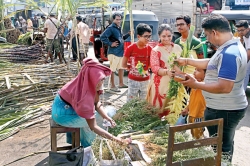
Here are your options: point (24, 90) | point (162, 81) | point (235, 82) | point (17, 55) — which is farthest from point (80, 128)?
point (17, 55)

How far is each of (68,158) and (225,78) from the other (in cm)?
167

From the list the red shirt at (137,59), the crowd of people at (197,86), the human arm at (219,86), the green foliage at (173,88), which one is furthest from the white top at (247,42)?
the human arm at (219,86)

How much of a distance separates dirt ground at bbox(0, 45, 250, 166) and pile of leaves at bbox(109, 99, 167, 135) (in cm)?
113

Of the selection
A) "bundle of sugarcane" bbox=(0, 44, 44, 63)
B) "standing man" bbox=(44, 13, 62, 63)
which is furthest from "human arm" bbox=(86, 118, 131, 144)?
"standing man" bbox=(44, 13, 62, 63)

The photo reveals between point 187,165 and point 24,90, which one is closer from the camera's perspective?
point 187,165

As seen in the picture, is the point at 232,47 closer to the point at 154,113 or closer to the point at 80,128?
the point at 154,113

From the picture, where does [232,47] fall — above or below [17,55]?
above

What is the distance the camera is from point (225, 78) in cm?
256

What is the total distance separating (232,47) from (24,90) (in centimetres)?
434

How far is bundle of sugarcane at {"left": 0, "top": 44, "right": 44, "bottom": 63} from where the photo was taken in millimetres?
8242

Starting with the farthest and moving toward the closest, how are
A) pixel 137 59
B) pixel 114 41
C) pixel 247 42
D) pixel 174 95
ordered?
pixel 114 41, pixel 247 42, pixel 137 59, pixel 174 95

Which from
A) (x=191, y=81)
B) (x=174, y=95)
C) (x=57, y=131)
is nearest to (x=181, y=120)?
(x=174, y=95)

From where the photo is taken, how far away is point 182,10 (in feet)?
45.2

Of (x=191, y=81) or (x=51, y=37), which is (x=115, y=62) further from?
(x=191, y=81)
